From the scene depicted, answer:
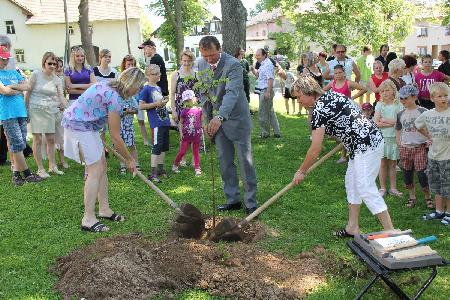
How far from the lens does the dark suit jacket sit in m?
5.46

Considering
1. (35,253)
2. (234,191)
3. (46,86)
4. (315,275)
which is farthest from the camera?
(46,86)

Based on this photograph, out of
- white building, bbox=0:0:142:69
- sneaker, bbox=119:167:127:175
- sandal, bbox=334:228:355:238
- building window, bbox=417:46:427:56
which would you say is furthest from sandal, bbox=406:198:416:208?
building window, bbox=417:46:427:56

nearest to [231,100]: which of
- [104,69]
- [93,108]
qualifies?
[93,108]

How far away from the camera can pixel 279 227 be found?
544 centimetres

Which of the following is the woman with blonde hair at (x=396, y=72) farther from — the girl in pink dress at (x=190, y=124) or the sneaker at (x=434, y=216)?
the girl in pink dress at (x=190, y=124)

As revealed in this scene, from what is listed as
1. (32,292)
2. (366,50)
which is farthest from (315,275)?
(366,50)

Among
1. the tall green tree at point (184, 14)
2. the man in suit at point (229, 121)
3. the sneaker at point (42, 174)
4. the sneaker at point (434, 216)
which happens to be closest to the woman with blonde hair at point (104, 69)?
the sneaker at point (42, 174)

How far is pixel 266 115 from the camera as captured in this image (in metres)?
10.3

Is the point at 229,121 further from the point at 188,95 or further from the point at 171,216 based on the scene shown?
the point at 188,95

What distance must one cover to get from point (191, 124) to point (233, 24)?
17.2 ft

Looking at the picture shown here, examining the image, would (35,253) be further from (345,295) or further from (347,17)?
(347,17)

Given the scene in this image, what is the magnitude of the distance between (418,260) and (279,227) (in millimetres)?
2272

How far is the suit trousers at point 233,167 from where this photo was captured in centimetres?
575

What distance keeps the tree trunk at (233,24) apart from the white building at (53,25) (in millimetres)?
31897
